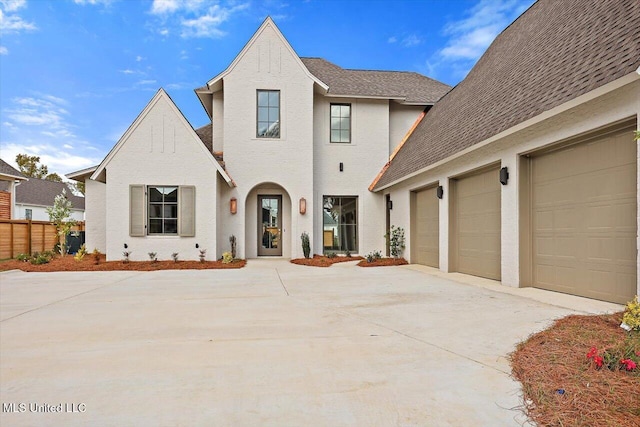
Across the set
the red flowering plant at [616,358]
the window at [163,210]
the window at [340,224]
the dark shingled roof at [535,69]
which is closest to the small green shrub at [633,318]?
the red flowering plant at [616,358]

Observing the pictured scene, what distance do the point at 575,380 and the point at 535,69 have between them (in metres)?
6.71

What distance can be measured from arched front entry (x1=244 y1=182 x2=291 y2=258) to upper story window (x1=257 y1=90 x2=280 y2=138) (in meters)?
2.04

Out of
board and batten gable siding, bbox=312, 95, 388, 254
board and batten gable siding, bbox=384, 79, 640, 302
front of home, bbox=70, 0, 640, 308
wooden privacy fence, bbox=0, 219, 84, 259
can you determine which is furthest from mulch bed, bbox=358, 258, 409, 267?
wooden privacy fence, bbox=0, 219, 84, 259

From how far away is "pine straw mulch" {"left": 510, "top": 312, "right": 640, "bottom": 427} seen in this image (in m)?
2.27

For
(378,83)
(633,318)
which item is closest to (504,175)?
(633,318)

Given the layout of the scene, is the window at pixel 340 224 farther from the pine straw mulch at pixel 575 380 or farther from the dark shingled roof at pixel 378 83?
the pine straw mulch at pixel 575 380

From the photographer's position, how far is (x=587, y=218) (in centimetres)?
565

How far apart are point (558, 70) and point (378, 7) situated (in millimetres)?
10478

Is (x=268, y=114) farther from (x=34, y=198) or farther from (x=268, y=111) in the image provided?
(x=34, y=198)

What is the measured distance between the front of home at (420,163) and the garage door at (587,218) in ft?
0.08

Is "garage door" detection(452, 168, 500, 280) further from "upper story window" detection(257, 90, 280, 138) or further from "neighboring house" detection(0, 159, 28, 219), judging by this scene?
"neighboring house" detection(0, 159, 28, 219)

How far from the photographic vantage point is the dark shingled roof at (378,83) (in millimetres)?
15117

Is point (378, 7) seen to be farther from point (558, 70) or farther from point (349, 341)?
point (349, 341)

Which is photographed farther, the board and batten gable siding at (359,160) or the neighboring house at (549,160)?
the board and batten gable siding at (359,160)
